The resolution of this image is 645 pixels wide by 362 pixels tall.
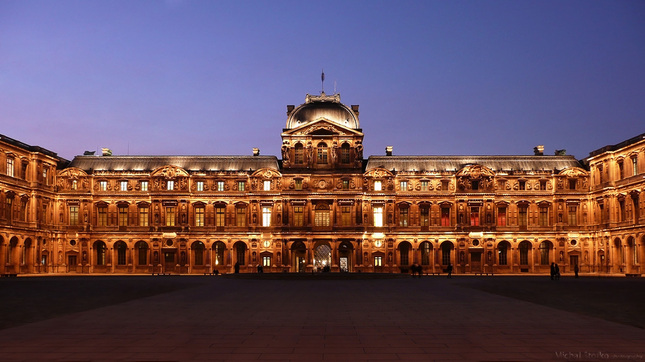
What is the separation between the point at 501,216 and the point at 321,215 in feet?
75.0

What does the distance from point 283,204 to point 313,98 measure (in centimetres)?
1547

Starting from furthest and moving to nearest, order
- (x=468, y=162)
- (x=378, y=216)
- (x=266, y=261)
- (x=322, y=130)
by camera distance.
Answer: (x=468, y=162) → (x=378, y=216) → (x=266, y=261) → (x=322, y=130)

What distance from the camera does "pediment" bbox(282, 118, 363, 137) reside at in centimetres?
7969

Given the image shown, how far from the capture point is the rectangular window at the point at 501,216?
3199 inches

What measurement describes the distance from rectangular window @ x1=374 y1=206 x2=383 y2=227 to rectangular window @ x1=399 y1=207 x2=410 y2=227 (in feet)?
8.19

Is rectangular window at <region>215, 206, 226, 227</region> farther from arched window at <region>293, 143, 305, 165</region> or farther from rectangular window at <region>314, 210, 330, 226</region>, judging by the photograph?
rectangular window at <region>314, 210, 330, 226</region>

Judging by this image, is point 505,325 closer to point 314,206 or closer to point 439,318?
point 439,318

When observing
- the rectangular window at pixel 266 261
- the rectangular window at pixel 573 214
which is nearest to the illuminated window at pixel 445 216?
the rectangular window at pixel 573 214

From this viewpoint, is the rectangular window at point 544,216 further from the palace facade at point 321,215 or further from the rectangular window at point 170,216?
the rectangular window at point 170,216

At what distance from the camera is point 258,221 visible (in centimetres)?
8019

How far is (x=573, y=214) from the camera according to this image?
80.5 m

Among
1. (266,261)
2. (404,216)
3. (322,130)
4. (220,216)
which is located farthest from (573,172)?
(220,216)

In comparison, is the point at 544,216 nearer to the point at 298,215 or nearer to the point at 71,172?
the point at 298,215

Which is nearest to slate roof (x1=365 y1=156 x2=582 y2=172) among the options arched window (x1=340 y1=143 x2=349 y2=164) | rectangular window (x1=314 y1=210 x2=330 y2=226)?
arched window (x1=340 y1=143 x2=349 y2=164)
